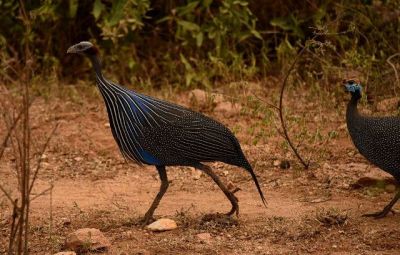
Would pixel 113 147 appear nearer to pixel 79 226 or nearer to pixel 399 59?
pixel 79 226

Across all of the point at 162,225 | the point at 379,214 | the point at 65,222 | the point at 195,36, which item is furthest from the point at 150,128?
the point at 195,36

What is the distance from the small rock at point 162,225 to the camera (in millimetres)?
5113

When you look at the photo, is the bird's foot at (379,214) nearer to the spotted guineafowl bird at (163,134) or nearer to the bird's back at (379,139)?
the bird's back at (379,139)

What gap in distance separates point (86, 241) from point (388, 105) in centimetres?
320

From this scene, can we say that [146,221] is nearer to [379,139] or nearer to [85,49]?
[85,49]

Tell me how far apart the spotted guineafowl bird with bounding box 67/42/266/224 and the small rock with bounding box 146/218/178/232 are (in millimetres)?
330

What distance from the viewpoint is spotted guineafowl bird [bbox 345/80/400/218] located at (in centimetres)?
509

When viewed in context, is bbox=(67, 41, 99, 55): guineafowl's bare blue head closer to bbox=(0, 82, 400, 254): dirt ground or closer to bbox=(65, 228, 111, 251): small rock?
bbox=(0, 82, 400, 254): dirt ground

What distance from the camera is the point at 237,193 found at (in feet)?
20.1

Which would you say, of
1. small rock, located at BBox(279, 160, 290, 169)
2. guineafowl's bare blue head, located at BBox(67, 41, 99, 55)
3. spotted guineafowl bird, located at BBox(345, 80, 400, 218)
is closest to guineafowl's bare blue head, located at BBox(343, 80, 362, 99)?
spotted guineafowl bird, located at BBox(345, 80, 400, 218)

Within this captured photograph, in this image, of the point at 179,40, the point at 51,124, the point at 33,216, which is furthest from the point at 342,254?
the point at 179,40

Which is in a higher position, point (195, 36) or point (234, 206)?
point (195, 36)

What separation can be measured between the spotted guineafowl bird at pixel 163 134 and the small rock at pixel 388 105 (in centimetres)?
216

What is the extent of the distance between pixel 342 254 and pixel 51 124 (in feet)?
12.0
